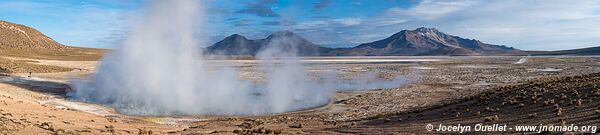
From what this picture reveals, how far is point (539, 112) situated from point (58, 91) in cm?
3501

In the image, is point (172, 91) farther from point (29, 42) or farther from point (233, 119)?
point (29, 42)

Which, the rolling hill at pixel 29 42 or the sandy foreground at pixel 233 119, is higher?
the rolling hill at pixel 29 42

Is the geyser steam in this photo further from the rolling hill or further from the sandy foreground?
the rolling hill

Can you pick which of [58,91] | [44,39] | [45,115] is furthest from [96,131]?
[44,39]

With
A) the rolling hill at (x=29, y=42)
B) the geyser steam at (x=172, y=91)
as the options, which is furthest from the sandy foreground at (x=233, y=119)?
the rolling hill at (x=29, y=42)

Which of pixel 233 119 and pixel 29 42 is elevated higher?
pixel 29 42

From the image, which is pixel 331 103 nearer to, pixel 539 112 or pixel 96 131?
pixel 539 112

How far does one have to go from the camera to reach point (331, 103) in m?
33.6

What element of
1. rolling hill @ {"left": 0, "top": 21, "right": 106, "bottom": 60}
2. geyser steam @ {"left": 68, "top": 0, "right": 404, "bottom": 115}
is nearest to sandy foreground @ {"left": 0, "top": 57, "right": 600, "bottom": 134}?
geyser steam @ {"left": 68, "top": 0, "right": 404, "bottom": 115}

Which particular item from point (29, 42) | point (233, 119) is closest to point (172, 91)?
point (233, 119)

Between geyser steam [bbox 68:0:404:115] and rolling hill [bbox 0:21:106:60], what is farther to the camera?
rolling hill [bbox 0:21:106:60]

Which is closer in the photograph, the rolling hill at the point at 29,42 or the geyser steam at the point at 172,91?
the geyser steam at the point at 172,91

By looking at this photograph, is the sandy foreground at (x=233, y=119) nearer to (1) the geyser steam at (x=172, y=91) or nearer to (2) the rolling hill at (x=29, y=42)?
(1) the geyser steam at (x=172, y=91)

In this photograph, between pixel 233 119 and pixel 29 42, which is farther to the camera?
pixel 29 42
